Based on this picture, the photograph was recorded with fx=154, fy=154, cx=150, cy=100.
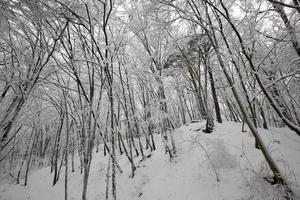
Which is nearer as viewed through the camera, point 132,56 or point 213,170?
point 213,170

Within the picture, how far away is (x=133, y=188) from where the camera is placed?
24.5 ft

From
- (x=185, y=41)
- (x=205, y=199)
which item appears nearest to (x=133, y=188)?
(x=205, y=199)

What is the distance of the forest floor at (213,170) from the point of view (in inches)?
174

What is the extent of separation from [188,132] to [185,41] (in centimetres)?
519

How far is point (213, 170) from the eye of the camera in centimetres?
575

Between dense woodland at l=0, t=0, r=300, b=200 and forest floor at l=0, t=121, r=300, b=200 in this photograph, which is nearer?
dense woodland at l=0, t=0, r=300, b=200

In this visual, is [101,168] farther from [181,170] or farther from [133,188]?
[181,170]

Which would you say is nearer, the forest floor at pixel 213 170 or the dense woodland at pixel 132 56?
the dense woodland at pixel 132 56

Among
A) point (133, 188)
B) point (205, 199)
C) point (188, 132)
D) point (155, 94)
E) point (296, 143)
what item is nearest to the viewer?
point (205, 199)

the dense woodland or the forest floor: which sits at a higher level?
the dense woodland

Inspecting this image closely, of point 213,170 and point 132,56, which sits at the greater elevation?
point 132,56

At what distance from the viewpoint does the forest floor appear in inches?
174

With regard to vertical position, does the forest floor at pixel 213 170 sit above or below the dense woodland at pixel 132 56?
below

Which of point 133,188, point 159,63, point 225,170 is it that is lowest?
point 133,188
